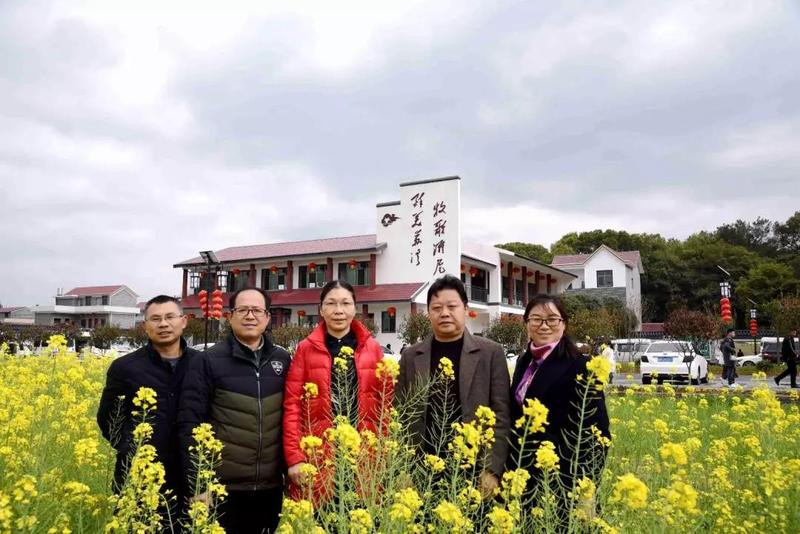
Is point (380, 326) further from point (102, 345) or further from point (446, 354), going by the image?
point (446, 354)

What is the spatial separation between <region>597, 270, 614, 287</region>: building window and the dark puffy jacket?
39.4 m

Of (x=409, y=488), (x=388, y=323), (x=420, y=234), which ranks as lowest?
(x=409, y=488)

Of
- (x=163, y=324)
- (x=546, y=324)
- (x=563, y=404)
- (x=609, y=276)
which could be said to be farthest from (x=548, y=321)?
(x=609, y=276)

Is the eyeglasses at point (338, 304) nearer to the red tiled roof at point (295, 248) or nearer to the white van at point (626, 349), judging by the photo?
the red tiled roof at point (295, 248)

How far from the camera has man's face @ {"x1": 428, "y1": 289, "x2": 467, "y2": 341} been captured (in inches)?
124

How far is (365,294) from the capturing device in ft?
92.4

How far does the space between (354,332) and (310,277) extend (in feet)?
91.1

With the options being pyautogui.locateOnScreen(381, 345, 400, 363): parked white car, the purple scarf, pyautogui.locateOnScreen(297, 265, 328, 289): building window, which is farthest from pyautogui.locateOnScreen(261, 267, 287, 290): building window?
the purple scarf

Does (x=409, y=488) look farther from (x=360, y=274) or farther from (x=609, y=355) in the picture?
(x=360, y=274)

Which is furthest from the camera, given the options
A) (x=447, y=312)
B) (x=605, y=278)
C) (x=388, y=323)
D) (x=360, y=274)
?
(x=605, y=278)

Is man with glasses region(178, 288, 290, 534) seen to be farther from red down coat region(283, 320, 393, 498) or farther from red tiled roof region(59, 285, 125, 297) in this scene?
red tiled roof region(59, 285, 125, 297)

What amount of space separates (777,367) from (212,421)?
26.1 m

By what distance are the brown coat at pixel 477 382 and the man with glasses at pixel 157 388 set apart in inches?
43.1

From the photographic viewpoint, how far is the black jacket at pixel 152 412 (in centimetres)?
301
